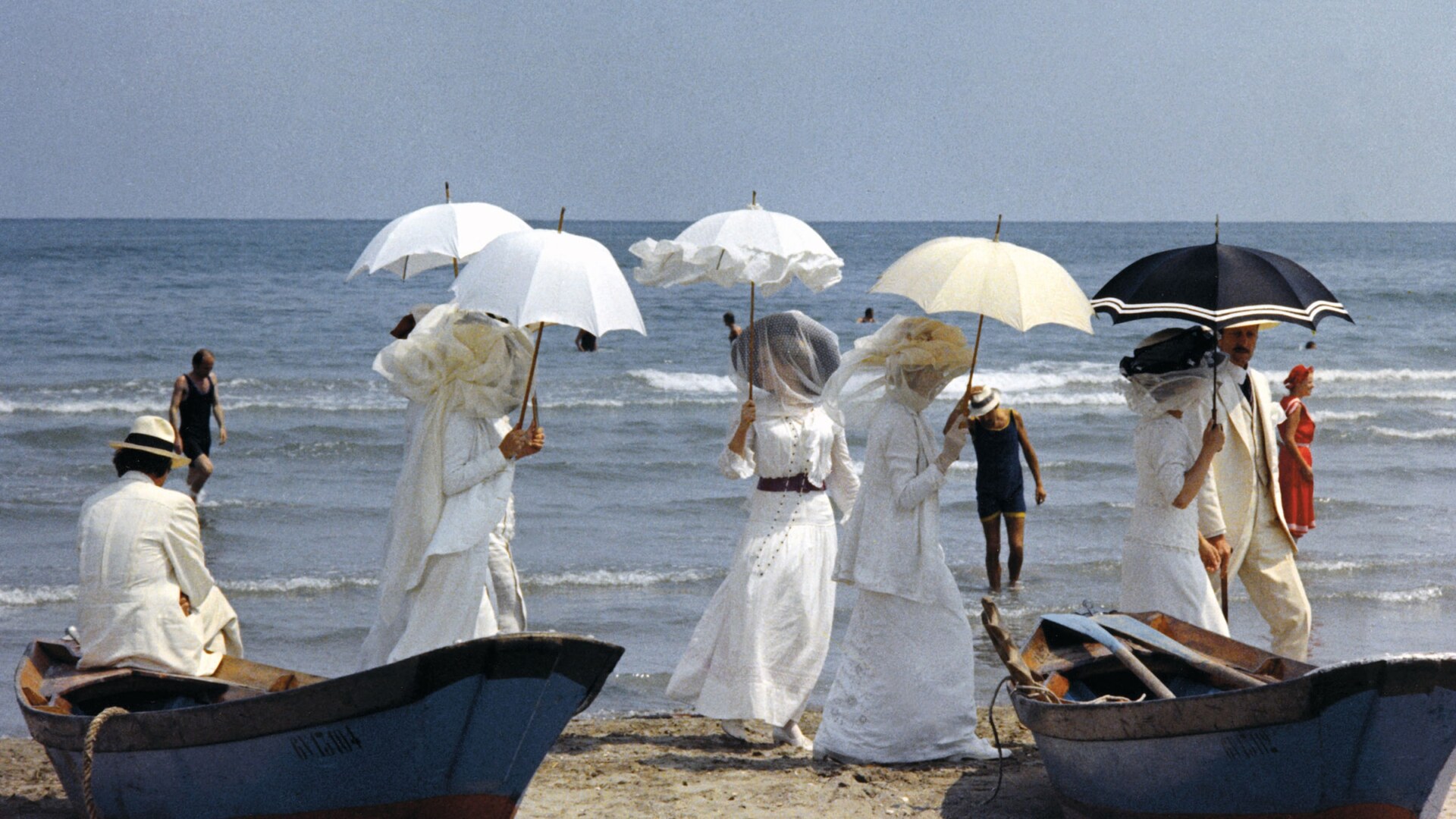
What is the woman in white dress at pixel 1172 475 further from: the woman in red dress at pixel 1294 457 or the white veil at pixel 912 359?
the woman in red dress at pixel 1294 457

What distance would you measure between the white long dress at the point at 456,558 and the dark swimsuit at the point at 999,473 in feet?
17.9

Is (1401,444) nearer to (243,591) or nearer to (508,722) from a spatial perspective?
(243,591)

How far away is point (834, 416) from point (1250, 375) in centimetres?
181

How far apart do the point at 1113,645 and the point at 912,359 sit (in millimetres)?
1340

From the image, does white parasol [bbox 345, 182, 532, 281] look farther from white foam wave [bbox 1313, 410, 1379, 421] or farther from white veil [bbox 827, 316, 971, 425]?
white foam wave [bbox 1313, 410, 1379, 421]

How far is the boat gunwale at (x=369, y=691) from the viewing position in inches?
186

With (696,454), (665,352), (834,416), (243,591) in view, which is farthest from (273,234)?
(834,416)

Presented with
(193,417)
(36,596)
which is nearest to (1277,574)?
(36,596)

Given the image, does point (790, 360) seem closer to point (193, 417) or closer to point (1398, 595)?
point (1398, 595)

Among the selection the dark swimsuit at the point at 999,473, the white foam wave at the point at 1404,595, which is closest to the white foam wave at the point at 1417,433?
the white foam wave at the point at 1404,595

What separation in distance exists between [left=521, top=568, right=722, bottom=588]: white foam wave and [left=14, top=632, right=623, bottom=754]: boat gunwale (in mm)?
5730

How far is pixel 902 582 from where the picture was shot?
6.01 metres

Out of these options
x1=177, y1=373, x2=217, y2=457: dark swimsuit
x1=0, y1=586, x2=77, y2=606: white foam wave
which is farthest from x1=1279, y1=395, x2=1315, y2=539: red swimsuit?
x1=177, y1=373, x2=217, y2=457: dark swimsuit

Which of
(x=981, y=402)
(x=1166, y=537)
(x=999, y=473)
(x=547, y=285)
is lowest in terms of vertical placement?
(x=999, y=473)
